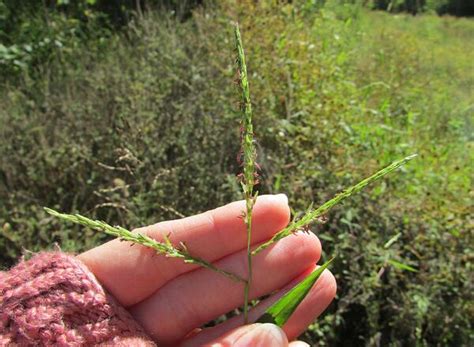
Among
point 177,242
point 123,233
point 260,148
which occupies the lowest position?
point 260,148

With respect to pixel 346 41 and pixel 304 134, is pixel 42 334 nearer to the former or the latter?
pixel 304 134

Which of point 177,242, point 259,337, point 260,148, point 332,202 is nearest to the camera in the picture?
point 332,202

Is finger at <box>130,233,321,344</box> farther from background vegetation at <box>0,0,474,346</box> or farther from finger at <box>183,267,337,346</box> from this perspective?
background vegetation at <box>0,0,474,346</box>

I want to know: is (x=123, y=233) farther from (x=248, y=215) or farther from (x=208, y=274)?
(x=208, y=274)

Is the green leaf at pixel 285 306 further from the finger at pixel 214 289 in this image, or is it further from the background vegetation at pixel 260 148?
the background vegetation at pixel 260 148

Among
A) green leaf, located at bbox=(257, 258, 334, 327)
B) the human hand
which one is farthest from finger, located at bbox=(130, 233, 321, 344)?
green leaf, located at bbox=(257, 258, 334, 327)

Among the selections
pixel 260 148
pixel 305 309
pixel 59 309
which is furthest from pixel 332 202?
pixel 260 148

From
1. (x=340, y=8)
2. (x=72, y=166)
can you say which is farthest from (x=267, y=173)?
(x=340, y=8)
